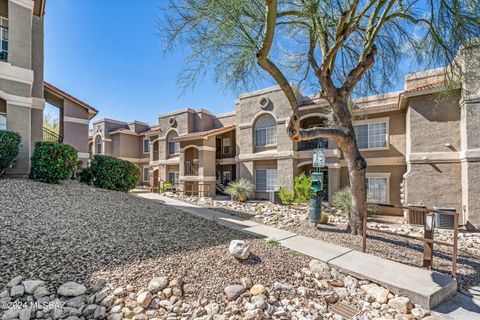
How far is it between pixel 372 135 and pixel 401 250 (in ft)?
32.9

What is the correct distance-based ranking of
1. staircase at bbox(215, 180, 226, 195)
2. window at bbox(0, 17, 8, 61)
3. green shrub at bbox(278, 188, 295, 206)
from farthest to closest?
staircase at bbox(215, 180, 226, 195)
green shrub at bbox(278, 188, 295, 206)
window at bbox(0, 17, 8, 61)

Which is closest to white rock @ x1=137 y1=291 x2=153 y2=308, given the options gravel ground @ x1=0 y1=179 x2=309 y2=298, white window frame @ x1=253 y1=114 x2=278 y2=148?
gravel ground @ x1=0 y1=179 x2=309 y2=298

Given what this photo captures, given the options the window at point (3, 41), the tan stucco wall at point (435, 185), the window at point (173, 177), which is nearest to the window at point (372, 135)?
the tan stucco wall at point (435, 185)

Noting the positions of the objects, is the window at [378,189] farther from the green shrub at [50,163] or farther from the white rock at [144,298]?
the green shrub at [50,163]

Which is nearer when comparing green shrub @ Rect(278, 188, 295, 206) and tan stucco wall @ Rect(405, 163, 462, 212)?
tan stucco wall @ Rect(405, 163, 462, 212)

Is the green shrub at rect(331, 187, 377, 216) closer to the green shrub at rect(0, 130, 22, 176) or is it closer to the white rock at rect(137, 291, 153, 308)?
the white rock at rect(137, 291, 153, 308)

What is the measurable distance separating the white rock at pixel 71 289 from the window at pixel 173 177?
19.8 m

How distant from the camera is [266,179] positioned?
17.7 metres

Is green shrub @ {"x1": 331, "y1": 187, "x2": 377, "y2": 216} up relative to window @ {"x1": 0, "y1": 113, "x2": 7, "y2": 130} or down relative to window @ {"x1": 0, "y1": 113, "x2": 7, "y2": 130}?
down

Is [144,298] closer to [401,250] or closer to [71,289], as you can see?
[71,289]

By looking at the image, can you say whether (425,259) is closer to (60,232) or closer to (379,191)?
(60,232)

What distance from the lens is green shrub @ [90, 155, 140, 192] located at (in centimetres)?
1132

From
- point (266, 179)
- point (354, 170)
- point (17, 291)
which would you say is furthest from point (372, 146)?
point (17, 291)

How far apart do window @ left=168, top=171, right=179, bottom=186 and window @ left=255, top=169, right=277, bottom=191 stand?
30.1 feet
